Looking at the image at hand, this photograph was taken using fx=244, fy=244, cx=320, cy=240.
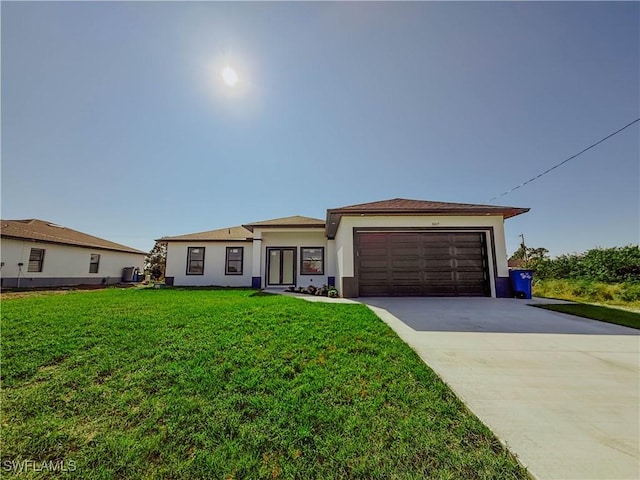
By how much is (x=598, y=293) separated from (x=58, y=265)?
2577cm

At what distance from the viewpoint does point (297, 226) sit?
12711 mm

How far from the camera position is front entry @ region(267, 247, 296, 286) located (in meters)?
13.8

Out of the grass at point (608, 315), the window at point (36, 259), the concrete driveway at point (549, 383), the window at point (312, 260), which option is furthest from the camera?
the window at point (312, 260)

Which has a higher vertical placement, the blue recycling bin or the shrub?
the shrub

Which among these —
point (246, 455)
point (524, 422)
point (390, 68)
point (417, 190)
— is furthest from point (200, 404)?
point (417, 190)

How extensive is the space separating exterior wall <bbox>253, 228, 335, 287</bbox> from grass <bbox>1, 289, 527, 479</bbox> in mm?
9394

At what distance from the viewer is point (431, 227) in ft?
30.0

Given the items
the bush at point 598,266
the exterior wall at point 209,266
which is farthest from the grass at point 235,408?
the bush at point 598,266

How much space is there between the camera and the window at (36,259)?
498 inches

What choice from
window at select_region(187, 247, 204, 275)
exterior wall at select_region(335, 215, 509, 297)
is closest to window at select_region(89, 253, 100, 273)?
window at select_region(187, 247, 204, 275)

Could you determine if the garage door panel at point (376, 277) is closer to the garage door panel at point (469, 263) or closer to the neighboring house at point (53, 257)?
the garage door panel at point (469, 263)

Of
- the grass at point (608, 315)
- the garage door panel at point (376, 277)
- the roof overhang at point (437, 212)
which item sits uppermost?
the roof overhang at point (437, 212)

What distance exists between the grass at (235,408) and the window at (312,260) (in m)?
9.60

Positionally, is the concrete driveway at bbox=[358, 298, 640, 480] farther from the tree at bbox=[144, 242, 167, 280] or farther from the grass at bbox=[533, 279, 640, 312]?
the tree at bbox=[144, 242, 167, 280]
